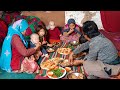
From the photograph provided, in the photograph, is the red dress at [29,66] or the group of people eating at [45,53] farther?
the red dress at [29,66]

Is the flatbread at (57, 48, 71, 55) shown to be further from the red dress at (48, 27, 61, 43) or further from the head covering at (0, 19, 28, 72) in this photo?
the head covering at (0, 19, 28, 72)

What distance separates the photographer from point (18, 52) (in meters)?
3.03

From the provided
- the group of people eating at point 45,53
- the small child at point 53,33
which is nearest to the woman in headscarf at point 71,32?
the small child at point 53,33

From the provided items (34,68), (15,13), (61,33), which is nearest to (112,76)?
(34,68)

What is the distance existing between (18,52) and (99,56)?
1.10 meters

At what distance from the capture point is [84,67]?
292 cm

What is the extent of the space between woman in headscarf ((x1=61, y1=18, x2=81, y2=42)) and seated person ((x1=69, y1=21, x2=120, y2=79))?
1.12 m

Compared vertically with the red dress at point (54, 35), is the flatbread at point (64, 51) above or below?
below

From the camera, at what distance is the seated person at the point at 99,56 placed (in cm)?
277

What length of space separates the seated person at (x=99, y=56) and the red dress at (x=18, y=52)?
2.63 feet

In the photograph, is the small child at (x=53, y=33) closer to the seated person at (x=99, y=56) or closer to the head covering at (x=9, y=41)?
the head covering at (x=9, y=41)

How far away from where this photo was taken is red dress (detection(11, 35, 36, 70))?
2.93 m

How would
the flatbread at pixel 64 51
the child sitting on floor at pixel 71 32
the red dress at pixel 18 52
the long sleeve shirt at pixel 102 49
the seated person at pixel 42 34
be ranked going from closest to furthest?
the long sleeve shirt at pixel 102 49 → the red dress at pixel 18 52 → the flatbread at pixel 64 51 → the seated person at pixel 42 34 → the child sitting on floor at pixel 71 32

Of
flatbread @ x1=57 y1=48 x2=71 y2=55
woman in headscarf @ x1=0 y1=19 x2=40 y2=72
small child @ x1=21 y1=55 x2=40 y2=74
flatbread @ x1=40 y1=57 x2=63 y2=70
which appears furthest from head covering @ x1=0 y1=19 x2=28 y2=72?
flatbread @ x1=57 y1=48 x2=71 y2=55
